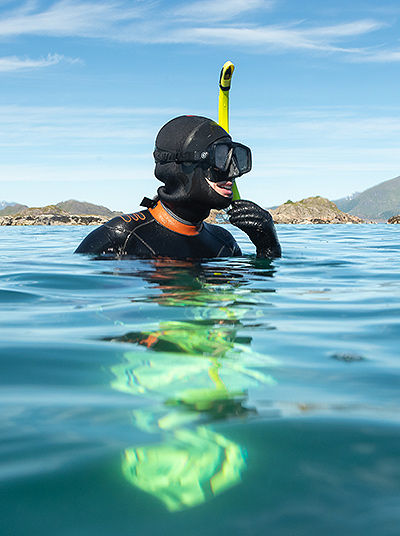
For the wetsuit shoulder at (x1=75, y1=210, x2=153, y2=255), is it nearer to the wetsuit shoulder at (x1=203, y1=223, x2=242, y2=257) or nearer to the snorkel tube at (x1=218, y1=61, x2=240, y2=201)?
the wetsuit shoulder at (x1=203, y1=223, x2=242, y2=257)

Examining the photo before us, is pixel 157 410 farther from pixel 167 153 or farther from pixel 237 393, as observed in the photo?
pixel 167 153

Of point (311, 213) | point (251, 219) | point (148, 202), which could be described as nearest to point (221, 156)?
point (251, 219)

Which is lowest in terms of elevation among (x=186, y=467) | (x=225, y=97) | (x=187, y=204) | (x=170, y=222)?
(x=186, y=467)

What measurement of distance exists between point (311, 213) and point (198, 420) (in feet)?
238

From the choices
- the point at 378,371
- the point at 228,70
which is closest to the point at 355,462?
the point at 378,371

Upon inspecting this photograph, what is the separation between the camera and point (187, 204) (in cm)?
526

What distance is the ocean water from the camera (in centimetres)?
111

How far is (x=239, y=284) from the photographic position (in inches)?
173

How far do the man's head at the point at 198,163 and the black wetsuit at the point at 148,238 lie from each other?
26 cm

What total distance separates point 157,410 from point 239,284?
2.83 meters

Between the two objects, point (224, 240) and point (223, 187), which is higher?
point (223, 187)

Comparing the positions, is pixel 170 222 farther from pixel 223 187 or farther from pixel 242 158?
pixel 242 158

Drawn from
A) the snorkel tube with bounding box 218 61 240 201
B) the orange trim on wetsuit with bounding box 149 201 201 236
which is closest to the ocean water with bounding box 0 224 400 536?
the orange trim on wetsuit with bounding box 149 201 201 236

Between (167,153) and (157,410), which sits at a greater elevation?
(167,153)
